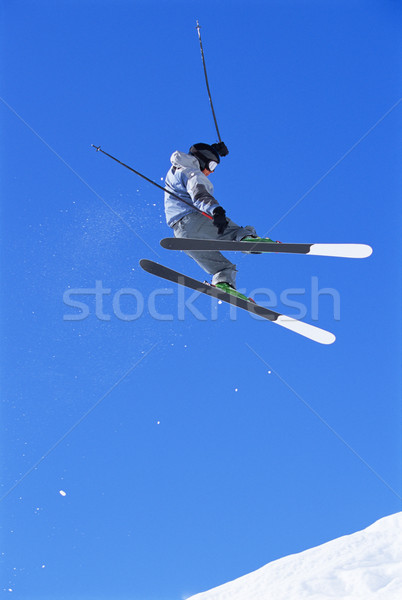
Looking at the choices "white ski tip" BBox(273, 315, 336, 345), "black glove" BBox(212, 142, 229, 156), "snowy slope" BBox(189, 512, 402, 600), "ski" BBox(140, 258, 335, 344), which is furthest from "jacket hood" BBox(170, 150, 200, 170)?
"snowy slope" BBox(189, 512, 402, 600)

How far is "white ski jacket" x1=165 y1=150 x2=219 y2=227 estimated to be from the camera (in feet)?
14.8

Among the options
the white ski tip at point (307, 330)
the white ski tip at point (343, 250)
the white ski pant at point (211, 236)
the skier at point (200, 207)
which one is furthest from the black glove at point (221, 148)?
the white ski tip at point (307, 330)

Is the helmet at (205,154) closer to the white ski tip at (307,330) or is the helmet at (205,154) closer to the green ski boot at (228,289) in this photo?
the green ski boot at (228,289)

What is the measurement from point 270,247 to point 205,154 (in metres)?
1.00

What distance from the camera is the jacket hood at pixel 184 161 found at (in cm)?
476

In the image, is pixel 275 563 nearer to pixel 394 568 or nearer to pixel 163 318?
pixel 394 568

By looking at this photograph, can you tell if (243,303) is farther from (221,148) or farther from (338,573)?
(338,573)

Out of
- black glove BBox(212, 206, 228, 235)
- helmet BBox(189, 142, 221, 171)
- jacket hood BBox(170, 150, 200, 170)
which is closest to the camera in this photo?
black glove BBox(212, 206, 228, 235)

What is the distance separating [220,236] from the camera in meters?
4.88

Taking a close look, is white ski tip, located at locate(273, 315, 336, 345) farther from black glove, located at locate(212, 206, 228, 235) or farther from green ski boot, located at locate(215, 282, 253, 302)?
black glove, located at locate(212, 206, 228, 235)

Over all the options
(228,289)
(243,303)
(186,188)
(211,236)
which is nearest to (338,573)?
(243,303)

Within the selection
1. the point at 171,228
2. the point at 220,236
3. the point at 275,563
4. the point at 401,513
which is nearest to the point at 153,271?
the point at 171,228

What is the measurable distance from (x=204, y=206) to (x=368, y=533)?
2326cm

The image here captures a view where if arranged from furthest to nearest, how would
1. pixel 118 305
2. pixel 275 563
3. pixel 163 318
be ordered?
pixel 275 563
pixel 163 318
pixel 118 305
